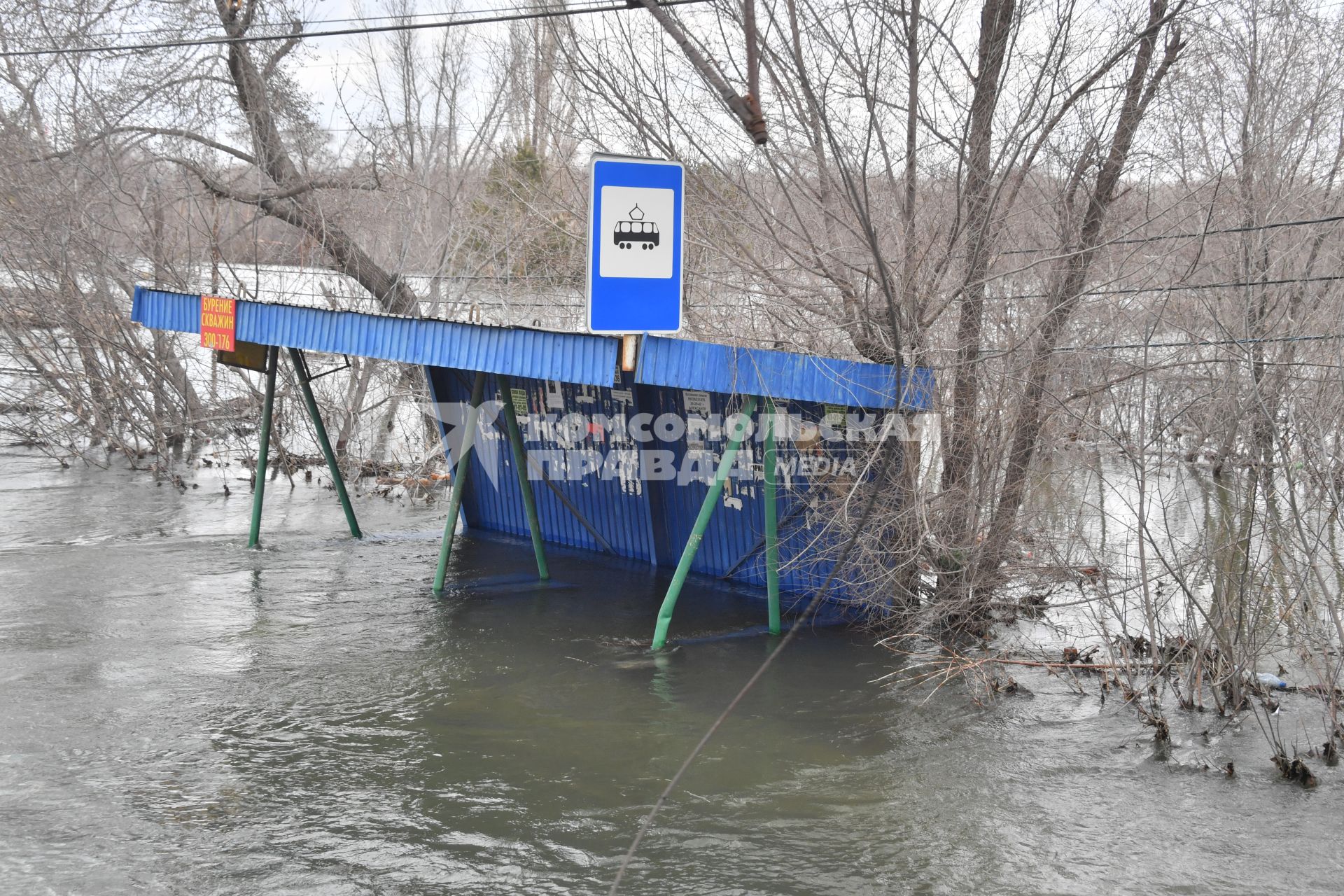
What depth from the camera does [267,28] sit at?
19.5m

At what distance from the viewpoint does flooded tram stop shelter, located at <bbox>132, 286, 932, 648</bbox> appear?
785 cm

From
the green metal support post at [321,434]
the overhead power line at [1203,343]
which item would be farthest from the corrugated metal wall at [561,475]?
the overhead power line at [1203,343]

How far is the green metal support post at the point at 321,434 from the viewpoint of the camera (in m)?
12.0


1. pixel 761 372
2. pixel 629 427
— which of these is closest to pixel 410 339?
pixel 629 427

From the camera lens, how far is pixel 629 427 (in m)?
10.9

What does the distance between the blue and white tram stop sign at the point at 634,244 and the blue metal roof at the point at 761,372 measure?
55 centimetres

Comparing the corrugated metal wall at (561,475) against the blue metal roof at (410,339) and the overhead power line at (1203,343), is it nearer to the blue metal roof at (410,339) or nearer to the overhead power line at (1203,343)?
the blue metal roof at (410,339)

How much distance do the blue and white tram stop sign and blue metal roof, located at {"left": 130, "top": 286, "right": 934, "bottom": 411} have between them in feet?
1.97

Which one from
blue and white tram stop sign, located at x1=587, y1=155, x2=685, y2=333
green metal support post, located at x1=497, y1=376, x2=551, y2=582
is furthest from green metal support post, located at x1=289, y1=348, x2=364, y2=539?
blue and white tram stop sign, located at x1=587, y1=155, x2=685, y2=333

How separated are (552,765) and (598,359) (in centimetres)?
303

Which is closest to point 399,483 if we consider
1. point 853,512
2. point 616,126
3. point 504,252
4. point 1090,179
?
point 504,252

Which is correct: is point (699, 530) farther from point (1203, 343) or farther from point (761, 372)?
point (1203, 343)

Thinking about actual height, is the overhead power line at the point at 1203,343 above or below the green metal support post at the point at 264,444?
above

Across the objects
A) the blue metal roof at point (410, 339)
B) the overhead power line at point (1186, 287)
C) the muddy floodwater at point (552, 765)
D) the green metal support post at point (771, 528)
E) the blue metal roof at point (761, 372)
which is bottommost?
the muddy floodwater at point (552, 765)
